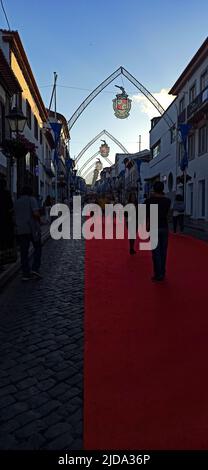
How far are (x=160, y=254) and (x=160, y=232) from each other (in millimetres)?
413

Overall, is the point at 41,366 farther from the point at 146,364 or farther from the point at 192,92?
the point at 192,92

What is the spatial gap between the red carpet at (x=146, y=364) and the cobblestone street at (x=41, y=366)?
14cm

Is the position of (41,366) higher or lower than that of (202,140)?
lower

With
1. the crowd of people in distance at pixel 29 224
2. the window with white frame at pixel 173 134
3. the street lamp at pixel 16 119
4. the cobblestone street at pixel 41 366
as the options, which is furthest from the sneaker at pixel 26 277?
the window with white frame at pixel 173 134

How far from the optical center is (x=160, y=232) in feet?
24.4

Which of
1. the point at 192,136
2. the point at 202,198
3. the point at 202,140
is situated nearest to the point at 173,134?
the point at 192,136

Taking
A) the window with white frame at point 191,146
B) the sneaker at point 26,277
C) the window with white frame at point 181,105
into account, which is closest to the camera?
the sneaker at point 26,277

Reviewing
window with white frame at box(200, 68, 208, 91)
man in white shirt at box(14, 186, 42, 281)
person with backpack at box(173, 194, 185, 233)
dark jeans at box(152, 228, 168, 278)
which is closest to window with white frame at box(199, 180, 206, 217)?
window with white frame at box(200, 68, 208, 91)

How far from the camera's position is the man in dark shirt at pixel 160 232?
7.32 metres

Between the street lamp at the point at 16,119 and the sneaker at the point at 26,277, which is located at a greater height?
the street lamp at the point at 16,119

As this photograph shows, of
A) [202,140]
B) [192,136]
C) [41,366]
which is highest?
[192,136]

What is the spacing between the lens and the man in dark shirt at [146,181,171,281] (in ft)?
24.0

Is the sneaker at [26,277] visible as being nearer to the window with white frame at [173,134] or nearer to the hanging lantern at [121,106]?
the hanging lantern at [121,106]

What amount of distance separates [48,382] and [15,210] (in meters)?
4.84
